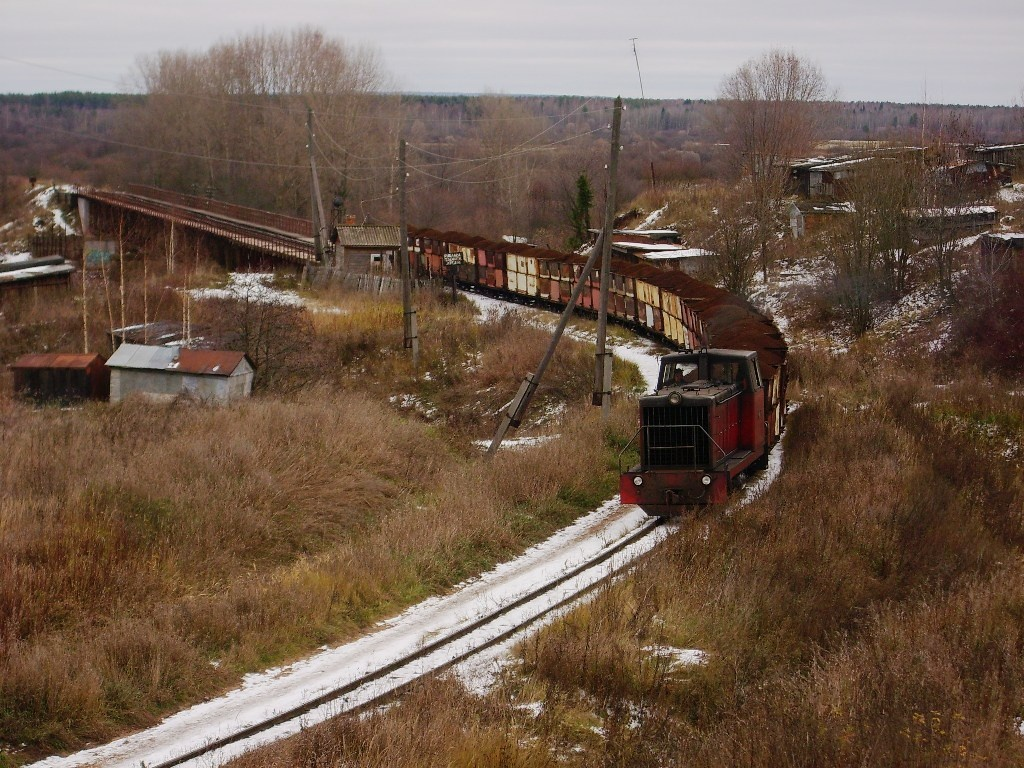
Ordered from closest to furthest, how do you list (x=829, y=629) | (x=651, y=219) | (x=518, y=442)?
(x=829, y=629), (x=518, y=442), (x=651, y=219)

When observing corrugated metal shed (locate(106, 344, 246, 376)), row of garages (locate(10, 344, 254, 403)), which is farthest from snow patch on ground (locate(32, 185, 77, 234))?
corrugated metal shed (locate(106, 344, 246, 376))

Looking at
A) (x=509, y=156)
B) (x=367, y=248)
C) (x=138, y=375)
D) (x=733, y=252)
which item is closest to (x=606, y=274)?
(x=138, y=375)

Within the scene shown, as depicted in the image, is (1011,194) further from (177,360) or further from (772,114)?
(177,360)

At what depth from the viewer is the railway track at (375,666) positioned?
8406mm

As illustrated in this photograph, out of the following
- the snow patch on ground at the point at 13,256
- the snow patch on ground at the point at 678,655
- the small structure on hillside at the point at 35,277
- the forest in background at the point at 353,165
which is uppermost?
the forest in background at the point at 353,165

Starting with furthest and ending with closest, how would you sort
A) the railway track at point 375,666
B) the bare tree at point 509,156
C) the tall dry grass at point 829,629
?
the bare tree at point 509,156
the railway track at point 375,666
the tall dry grass at point 829,629

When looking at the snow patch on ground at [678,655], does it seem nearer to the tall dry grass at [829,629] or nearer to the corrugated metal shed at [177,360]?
the tall dry grass at [829,629]

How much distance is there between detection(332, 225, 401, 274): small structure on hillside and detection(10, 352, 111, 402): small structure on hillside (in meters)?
20.7

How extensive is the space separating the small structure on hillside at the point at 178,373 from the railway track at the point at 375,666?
1602 centimetres

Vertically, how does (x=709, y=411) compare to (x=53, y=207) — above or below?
below

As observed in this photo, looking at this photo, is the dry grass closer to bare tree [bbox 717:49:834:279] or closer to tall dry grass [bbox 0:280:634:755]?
tall dry grass [bbox 0:280:634:755]

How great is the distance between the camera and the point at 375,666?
10180 mm

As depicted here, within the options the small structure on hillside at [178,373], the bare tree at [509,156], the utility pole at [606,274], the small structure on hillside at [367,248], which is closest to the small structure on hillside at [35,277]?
the small structure on hillside at [367,248]

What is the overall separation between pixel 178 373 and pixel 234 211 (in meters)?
41.9
